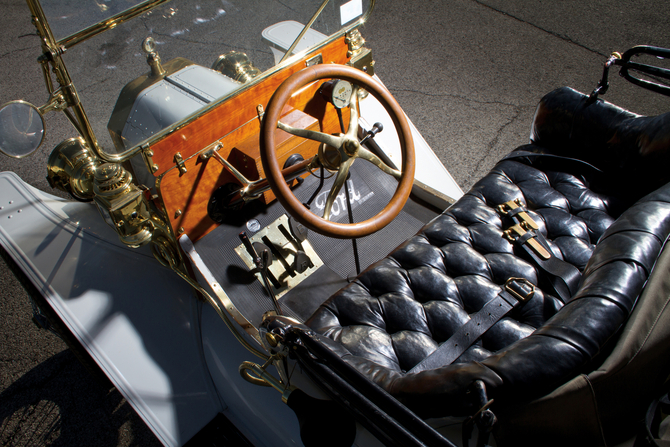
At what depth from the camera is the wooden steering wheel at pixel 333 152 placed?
4.16 ft

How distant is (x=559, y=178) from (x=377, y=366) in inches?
45.7

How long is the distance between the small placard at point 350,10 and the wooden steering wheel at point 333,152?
2.19 ft

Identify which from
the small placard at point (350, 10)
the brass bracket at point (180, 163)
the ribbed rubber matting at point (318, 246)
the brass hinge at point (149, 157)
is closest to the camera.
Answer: the brass hinge at point (149, 157)

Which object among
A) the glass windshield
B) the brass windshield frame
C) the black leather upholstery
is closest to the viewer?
the black leather upholstery

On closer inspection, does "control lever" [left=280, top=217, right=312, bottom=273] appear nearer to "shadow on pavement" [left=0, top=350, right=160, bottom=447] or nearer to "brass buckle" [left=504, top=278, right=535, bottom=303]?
"brass buckle" [left=504, top=278, right=535, bottom=303]

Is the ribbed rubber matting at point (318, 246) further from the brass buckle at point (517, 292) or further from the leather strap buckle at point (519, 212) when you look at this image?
the brass buckle at point (517, 292)

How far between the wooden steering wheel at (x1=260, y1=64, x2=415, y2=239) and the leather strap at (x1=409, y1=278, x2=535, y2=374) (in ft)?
1.25

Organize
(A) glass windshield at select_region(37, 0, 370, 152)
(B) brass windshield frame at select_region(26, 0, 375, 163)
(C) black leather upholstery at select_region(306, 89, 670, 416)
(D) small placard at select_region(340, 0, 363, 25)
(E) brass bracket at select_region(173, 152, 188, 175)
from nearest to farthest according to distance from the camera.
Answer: (C) black leather upholstery at select_region(306, 89, 670, 416) < (B) brass windshield frame at select_region(26, 0, 375, 163) < (A) glass windshield at select_region(37, 0, 370, 152) < (E) brass bracket at select_region(173, 152, 188, 175) < (D) small placard at select_region(340, 0, 363, 25)

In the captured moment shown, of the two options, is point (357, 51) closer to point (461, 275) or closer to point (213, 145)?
point (213, 145)

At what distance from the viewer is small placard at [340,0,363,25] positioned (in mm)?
1945

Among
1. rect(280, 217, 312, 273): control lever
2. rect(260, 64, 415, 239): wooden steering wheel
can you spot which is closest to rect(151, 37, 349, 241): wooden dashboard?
rect(280, 217, 312, 273): control lever

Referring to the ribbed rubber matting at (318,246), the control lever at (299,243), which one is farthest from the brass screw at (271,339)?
the control lever at (299,243)

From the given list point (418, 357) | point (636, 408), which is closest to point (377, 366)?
point (418, 357)

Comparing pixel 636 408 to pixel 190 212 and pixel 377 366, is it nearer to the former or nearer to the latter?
pixel 377 366
